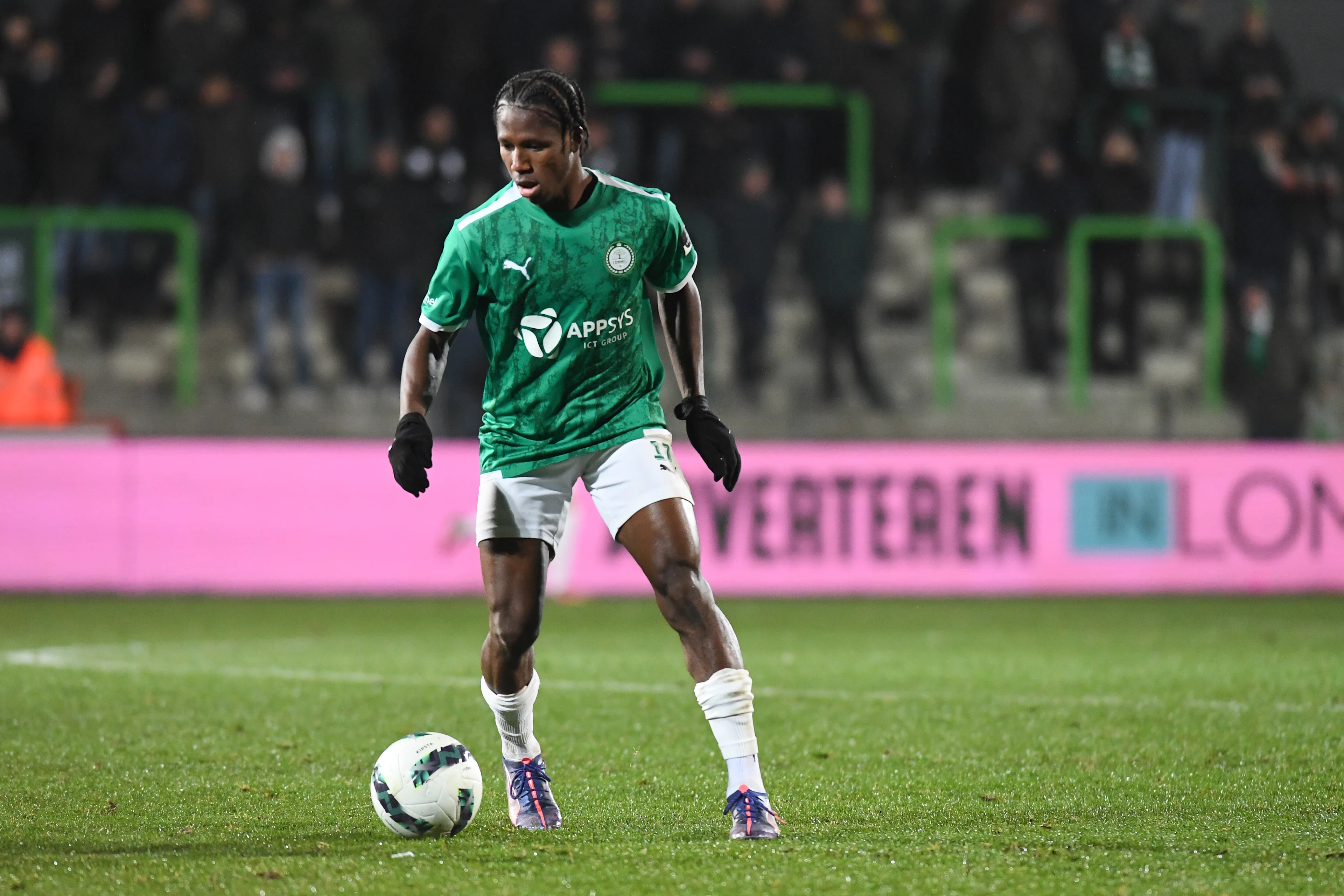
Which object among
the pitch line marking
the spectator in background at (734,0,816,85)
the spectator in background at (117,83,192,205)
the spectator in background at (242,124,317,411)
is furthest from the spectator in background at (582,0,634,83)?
the pitch line marking

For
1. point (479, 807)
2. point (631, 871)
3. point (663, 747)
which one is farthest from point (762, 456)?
point (631, 871)

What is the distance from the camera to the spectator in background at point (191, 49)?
16.6m

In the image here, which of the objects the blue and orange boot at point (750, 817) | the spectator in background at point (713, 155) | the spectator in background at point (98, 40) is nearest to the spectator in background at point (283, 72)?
the spectator in background at point (98, 40)

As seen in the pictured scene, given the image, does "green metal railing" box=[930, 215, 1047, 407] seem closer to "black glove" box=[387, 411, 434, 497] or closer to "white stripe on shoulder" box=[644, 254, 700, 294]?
"white stripe on shoulder" box=[644, 254, 700, 294]

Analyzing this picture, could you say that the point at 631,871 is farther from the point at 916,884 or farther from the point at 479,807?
the point at 479,807

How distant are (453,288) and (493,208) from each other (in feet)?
0.81

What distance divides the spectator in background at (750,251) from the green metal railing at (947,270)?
5.09ft

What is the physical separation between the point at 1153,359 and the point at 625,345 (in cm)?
1353

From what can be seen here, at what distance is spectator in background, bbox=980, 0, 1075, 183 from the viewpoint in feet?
55.6

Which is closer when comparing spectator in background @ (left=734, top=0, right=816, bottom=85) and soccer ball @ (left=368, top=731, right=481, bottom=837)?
soccer ball @ (left=368, top=731, right=481, bottom=837)

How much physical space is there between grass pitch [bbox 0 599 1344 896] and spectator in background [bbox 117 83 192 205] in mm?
5305

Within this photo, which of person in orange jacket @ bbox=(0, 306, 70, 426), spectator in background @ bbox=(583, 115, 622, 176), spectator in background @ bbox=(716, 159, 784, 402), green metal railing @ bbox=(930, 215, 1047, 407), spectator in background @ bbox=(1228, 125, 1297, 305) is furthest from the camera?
spectator in background @ bbox=(1228, 125, 1297, 305)

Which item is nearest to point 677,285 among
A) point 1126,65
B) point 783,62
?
point 783,62

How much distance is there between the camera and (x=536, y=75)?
5.06m
